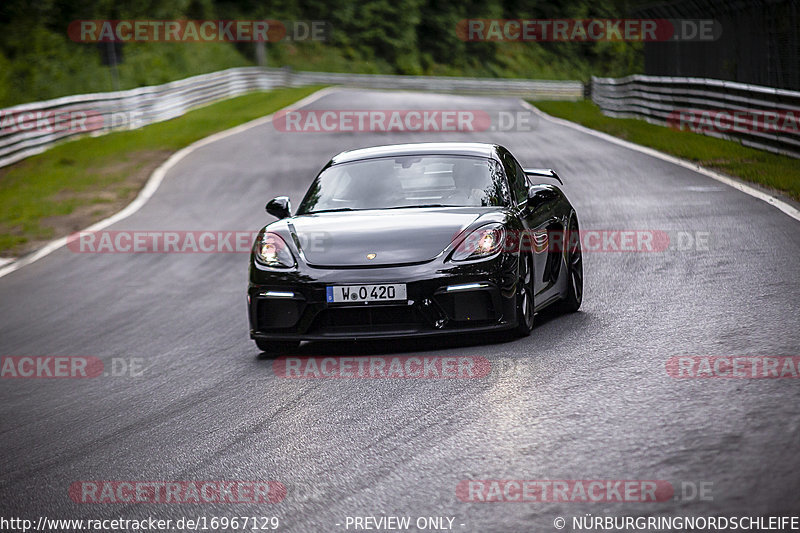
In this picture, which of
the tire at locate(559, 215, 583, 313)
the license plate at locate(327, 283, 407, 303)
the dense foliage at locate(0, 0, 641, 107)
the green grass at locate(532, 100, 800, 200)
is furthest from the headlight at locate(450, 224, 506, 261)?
the dense foliage at locate(0, 0, 641, 107)

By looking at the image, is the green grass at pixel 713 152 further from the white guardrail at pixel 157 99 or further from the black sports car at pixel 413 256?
the white guardrail at pixel 157 99

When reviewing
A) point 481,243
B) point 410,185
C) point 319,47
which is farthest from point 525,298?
point 319,47

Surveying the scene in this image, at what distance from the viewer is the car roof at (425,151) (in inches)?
343

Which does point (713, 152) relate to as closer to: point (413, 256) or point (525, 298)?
point (525, 298)

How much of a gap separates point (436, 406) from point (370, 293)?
1402mm

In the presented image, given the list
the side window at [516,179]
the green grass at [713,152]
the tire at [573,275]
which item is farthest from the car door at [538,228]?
the green grass at [713,152]

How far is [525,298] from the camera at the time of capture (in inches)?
300

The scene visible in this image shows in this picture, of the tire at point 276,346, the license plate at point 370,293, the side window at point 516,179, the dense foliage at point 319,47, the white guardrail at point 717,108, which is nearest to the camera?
the license plate at point 370,293

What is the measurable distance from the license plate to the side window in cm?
149

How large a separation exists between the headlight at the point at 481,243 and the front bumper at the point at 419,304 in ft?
0.23

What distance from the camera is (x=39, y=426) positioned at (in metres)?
6.72

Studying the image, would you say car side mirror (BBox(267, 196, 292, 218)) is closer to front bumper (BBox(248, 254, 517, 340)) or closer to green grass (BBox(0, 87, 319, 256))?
front bumper (BBox(248, 254, 517, 340))

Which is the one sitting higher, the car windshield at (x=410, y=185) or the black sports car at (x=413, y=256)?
the car windshield at (x=410, y=185)

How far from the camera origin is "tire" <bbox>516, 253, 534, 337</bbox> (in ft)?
24.7
